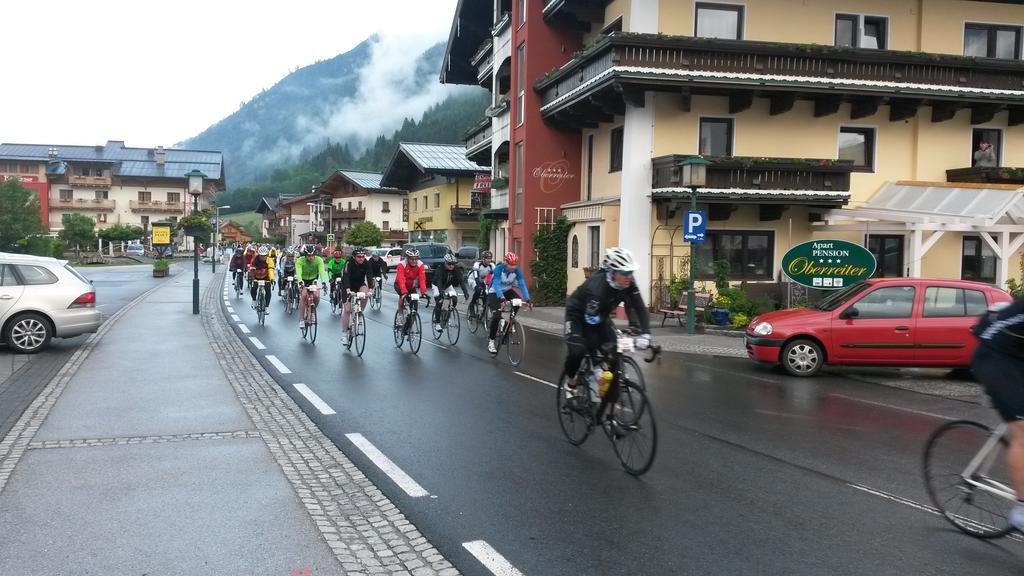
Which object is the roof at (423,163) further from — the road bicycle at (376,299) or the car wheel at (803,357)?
the car wheel at (803,357)

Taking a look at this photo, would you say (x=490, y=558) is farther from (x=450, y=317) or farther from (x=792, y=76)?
(x=792, y=76)

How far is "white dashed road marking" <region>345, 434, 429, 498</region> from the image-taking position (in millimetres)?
5906

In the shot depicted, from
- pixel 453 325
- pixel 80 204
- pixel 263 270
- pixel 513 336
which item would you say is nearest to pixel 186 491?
pixel 513 336

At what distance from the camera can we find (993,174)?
22.9 m

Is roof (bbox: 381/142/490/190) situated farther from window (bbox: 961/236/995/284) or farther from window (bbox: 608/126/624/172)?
window (bbox: 961/236/995/284)

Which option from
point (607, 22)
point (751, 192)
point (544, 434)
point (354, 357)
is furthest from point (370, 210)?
point (544, 434)

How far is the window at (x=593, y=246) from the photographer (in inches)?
952

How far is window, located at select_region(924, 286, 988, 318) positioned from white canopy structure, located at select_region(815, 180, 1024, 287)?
6365mm

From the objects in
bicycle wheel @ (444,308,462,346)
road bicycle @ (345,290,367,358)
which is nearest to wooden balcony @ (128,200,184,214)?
bicycle wheel @ (444,308,462,346)

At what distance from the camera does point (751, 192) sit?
21.1 m

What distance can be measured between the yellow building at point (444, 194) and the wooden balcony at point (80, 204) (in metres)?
54.0

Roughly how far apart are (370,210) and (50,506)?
8132 cm

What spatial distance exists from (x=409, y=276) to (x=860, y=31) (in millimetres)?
16868

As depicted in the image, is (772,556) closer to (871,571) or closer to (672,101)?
(871,571)
